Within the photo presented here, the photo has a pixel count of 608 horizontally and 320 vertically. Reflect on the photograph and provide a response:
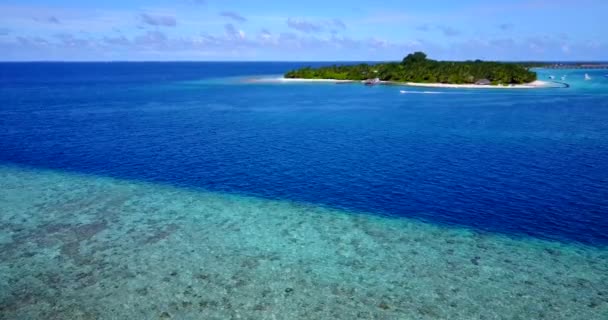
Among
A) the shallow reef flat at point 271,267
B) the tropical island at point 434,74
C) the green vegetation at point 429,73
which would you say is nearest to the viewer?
the shallow reef flat at point 271,267

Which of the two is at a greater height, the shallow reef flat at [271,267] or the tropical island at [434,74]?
the tropical island at [434,74]

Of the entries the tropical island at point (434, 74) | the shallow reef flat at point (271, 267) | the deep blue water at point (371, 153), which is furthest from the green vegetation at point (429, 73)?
the shallow reef flat at point (271, 267)

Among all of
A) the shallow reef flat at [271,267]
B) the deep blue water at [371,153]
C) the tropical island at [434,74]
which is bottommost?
the shallow reef flat at [271,267]

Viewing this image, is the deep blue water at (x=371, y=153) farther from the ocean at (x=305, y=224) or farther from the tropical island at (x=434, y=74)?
the tropical island at (x=434, y=74)

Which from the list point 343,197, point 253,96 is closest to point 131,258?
point 343,197

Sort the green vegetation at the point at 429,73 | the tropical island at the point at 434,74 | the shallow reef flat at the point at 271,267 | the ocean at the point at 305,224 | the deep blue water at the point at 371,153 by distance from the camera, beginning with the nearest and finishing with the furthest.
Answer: the shallow reef flat at the point at 271,267 < the ocean at the point at 305,224 < the deep blue water at the point at 371,153 < the tropical island at the point at 434,74 < the green vegetation at the point at 429,73

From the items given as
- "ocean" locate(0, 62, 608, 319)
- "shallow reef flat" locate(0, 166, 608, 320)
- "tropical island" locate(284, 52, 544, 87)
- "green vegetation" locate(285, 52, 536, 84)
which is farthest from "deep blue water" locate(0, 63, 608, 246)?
"green vegetation" locate(285, 52, 536, 84)

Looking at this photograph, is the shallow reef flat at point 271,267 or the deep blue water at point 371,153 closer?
the shallow reef flat at point 271,267

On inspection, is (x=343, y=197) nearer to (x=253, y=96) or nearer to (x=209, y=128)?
(x=209, y=128)

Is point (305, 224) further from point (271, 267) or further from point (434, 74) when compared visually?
point (434, 74)
